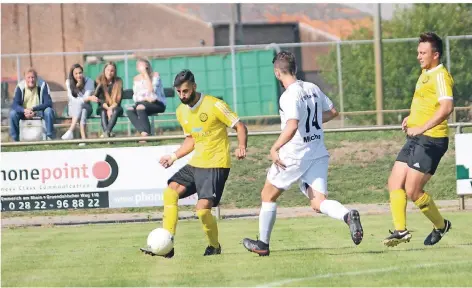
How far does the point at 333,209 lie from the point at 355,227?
37 cm

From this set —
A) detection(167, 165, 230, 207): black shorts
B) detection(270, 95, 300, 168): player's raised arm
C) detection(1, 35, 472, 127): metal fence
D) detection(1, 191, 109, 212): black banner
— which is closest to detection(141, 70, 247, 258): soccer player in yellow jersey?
detection(167, 165, 230, 207): black shorts

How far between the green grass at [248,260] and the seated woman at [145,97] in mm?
5184

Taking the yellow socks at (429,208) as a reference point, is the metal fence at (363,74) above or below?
above

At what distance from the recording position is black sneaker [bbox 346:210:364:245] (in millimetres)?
11312

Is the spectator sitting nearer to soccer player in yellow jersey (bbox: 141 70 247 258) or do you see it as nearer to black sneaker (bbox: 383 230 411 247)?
soccer player in yellow jersey (bbox: 141 70 247 258)

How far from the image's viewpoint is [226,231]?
629 inches

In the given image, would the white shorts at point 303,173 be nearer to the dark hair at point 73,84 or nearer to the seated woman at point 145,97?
the seated woman at point 145,97

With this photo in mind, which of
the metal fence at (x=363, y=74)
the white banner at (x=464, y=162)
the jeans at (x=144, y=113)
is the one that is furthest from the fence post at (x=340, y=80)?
the white banner at (x=464, y=162)

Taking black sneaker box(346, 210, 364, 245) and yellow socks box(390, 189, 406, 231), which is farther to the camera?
yellow socks box(390, 189, 406, 231)

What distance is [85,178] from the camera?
18.5 meters

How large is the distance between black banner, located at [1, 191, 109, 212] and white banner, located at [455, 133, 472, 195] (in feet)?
17.5

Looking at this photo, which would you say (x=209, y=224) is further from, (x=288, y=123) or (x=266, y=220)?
(x=288, y=123)

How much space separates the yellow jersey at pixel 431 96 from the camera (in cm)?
1189

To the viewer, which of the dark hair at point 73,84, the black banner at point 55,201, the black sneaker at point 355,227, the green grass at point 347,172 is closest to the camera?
the black sneaker at point 355,227
